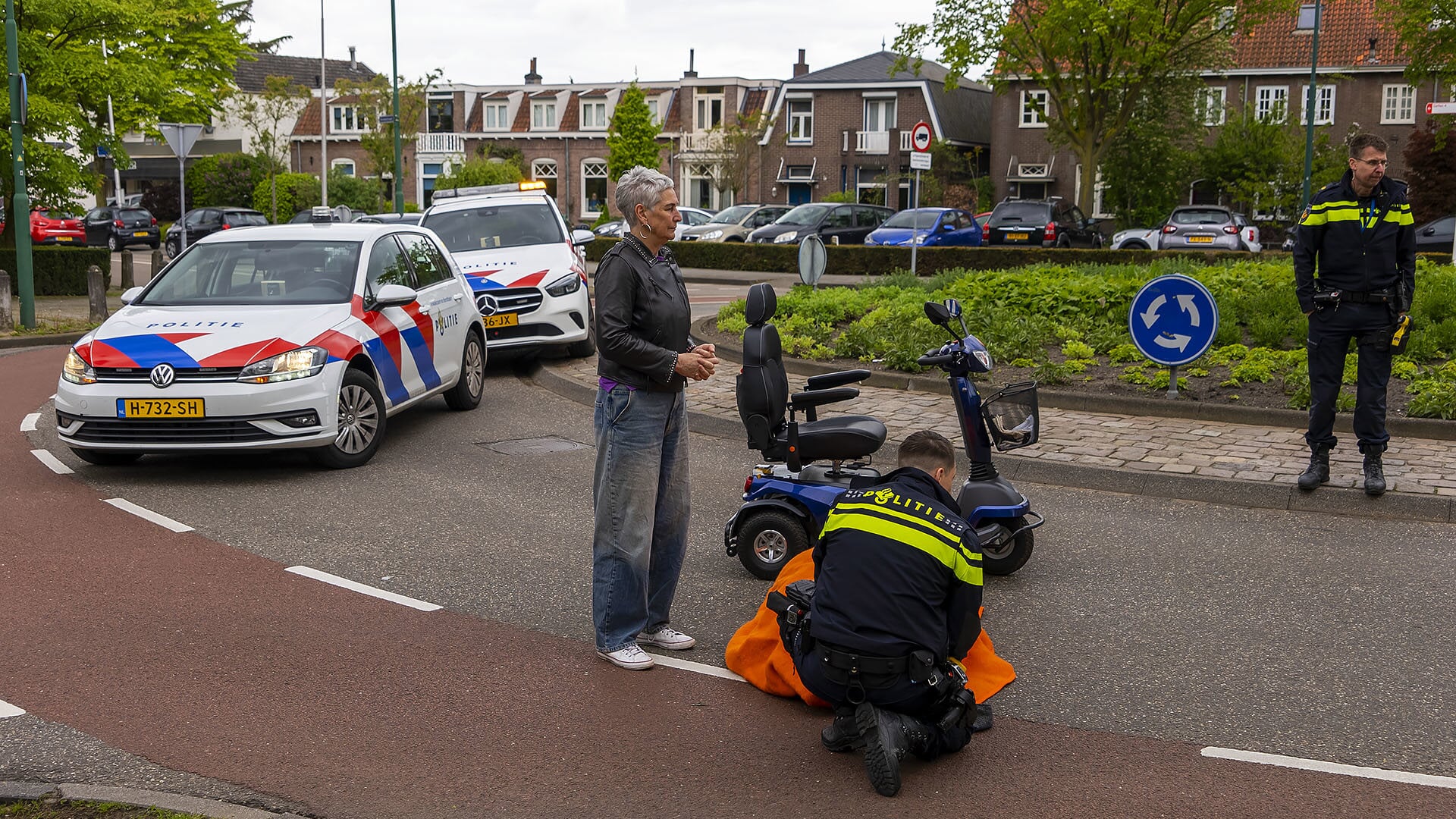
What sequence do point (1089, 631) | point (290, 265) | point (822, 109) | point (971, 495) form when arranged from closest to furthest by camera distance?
point (1089, 631) < point (971, 495) < point (290, 265) < point (822, 109)

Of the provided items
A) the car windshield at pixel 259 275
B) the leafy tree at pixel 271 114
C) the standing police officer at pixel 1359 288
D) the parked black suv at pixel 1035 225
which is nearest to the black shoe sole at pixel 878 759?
the standing police officer at pixel 1359 288

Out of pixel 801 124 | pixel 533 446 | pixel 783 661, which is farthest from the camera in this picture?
pixel 801 124

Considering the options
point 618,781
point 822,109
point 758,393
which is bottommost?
point 618,781

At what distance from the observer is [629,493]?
17.1 ft

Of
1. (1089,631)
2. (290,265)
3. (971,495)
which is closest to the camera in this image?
(1089,631)

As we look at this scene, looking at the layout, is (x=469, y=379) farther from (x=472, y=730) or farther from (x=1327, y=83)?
(x=1327, y=83)

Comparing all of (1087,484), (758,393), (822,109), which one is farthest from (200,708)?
(822,109)

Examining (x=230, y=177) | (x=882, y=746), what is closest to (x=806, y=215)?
(x=882, y=746)

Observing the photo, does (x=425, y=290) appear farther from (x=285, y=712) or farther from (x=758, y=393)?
(x=285, y=712)

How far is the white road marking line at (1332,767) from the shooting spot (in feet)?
13.8

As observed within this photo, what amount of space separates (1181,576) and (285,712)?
4.24 metres

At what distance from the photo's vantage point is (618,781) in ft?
13.8

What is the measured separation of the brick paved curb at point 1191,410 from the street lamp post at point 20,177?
12.2 m

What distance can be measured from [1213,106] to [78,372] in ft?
150
